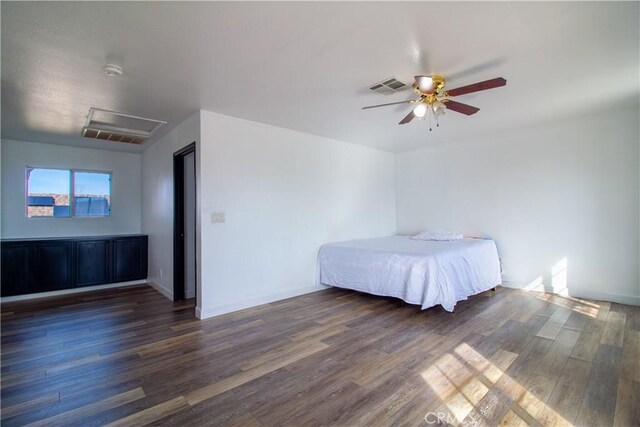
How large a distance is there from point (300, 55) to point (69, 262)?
4978 mm

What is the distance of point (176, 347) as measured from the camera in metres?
2.79

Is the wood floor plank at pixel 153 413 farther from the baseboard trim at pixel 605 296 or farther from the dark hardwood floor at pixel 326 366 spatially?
the baseboard trim at pixel 605 296

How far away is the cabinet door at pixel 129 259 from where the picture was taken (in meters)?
5.23

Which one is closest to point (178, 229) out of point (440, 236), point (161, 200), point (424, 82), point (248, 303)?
point (161, 200)

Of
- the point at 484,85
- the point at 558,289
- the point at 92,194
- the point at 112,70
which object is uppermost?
the point at 112,70

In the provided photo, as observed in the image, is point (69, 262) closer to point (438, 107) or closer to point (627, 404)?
point (438, 107)

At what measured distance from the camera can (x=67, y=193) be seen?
5285 millimetres

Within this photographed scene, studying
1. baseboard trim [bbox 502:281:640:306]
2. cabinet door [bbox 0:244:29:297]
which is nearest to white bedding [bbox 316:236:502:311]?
baseboard trim [bbox 502:281:640:306]

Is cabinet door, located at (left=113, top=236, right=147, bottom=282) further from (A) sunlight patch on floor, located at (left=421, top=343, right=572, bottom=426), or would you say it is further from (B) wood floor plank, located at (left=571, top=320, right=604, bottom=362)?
(B) wood floor plank, located at (left=571, top=320, right=604, bottom=362)

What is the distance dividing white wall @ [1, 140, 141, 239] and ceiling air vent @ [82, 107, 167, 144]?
3.59 ft

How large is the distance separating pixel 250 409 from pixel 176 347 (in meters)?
1.27

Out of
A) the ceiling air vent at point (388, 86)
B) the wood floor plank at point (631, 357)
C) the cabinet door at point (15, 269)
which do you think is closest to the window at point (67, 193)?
the cabinet door at point (15, 269)

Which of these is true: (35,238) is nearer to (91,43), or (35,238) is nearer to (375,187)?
(91,43)

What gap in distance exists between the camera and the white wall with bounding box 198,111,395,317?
364 centimetres
